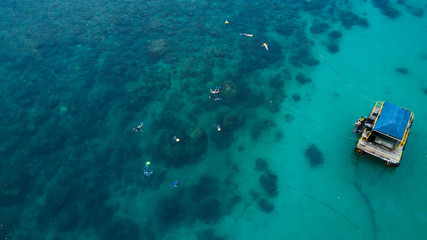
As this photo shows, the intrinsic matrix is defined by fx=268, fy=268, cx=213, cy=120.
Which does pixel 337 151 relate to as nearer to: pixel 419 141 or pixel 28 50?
pixel 419 141


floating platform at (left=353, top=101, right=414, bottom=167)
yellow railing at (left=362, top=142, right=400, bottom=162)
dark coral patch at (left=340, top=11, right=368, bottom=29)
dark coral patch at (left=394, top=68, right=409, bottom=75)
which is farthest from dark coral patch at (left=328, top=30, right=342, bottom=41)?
yellow railing at (left=362, top=142, right=400, bottom=162)

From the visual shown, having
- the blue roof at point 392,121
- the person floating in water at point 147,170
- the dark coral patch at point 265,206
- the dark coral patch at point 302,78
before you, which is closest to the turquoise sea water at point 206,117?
the dark coral patch at point 265,206

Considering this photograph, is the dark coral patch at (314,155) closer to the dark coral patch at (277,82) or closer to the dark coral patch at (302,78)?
the dark coral patch at (277,82)

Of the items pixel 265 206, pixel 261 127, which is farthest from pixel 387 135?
pixel 265 206

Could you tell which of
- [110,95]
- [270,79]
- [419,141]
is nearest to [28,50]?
[110,95]

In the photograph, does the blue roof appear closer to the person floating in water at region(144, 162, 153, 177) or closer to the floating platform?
the floating platform

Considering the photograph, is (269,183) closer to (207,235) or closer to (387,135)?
(207,235)
